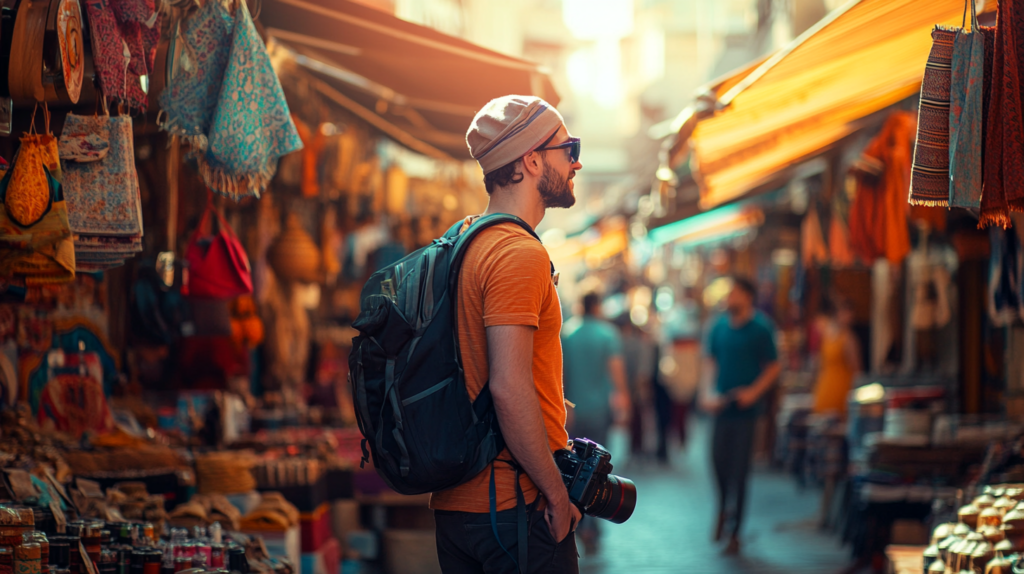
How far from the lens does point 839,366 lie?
33.7ft

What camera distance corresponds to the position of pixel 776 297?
1327 centimetres

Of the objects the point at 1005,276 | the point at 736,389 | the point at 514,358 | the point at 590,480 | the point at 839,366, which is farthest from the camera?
the point at 839,366

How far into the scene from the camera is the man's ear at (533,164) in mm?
3036

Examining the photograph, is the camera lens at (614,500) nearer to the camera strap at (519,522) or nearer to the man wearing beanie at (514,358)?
the man wearing beanie at (514,358)

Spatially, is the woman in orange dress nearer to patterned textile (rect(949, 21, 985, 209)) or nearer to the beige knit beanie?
patterned textile (rect(949, 21, 985, 209))

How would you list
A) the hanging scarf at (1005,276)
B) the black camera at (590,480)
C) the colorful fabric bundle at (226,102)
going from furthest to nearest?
1. the hanging scarf at (1005,276)
2. the colorful fabric bundle at (226,102)
3. the black camera at (590,480)

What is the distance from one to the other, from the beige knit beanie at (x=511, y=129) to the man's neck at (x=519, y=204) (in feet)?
0.27

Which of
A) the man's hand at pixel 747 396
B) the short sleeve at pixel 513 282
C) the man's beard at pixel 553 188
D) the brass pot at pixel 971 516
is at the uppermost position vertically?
the man's beard at pixel 553 188

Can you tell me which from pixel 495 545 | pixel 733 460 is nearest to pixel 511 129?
pixel 495 545

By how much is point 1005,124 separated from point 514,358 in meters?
1.74

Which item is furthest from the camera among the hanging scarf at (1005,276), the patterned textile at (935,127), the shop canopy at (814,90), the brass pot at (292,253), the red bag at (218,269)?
the brass pot at (292,253)

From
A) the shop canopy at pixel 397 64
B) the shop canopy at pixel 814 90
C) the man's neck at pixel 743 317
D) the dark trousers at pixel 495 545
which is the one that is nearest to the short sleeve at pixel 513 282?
the dark trousers at pixel 495 545

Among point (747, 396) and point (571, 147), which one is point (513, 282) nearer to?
point (571, 147)

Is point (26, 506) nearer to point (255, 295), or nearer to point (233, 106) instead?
point (233, 106)
